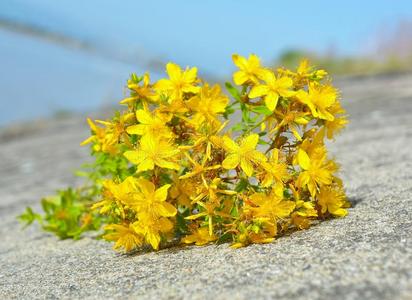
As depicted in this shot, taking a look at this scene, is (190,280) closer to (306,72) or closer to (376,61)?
(306,72)

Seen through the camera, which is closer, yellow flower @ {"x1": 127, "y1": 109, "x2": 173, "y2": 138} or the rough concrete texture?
the rough concrete texture

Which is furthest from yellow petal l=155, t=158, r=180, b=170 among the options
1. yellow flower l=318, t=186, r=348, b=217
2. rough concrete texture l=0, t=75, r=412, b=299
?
yellow flower l=318, t=186, r=348, b=217

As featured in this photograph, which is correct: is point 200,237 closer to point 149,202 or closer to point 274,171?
point 149,202

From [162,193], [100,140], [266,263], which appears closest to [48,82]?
[100,140]

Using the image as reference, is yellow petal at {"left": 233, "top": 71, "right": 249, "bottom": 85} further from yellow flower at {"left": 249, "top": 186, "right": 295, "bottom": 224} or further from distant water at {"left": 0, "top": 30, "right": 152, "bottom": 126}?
distant water at {"left": 0, "top": 30, "right": 152, "bottom": 126}

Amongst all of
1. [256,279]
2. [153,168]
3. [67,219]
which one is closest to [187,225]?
[153,168]

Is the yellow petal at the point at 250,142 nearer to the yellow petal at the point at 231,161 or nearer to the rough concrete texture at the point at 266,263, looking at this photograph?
the yellow petal at the point at 231,161

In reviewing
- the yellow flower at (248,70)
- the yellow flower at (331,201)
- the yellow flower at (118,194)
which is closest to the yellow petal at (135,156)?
the yellow flower at (118,194)
